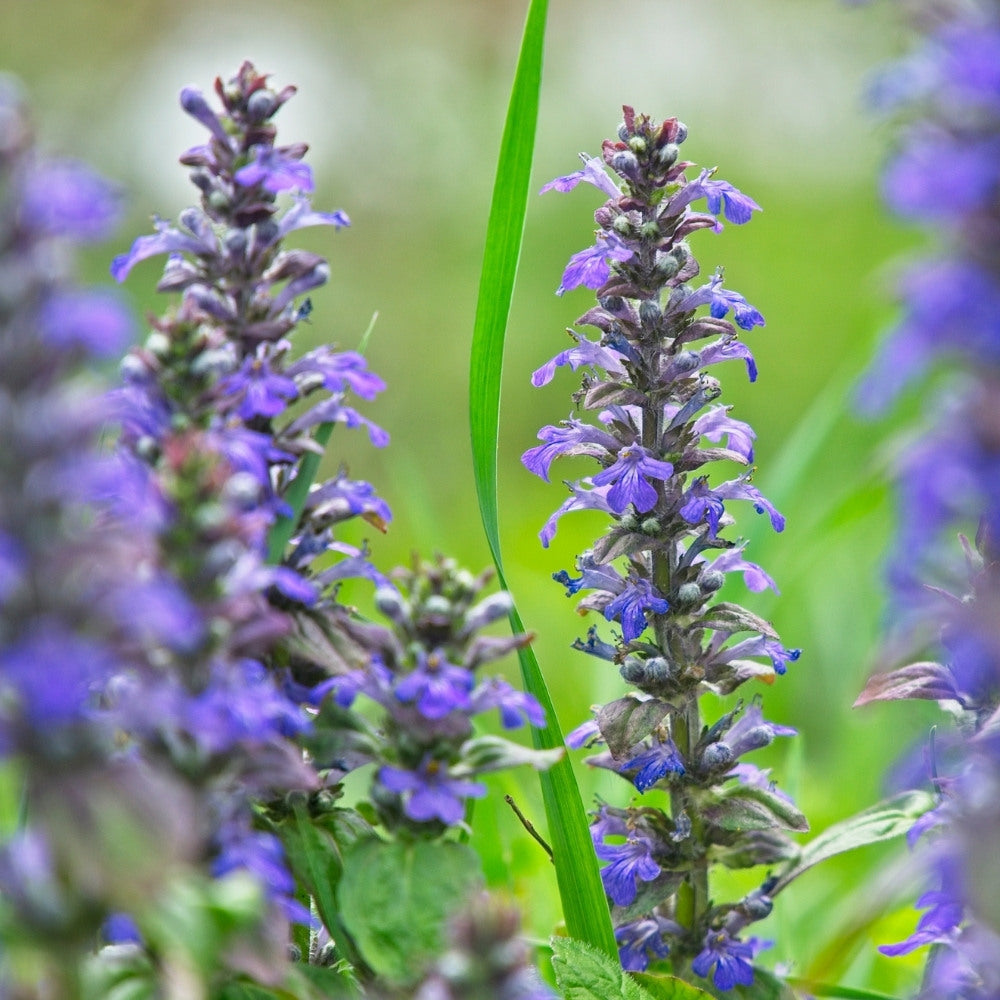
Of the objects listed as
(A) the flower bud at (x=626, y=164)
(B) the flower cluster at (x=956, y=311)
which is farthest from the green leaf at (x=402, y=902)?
(A) the flower bud at (x=626, y=164)

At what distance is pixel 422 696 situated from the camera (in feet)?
4.00

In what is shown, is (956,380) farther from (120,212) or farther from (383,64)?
(383,64)

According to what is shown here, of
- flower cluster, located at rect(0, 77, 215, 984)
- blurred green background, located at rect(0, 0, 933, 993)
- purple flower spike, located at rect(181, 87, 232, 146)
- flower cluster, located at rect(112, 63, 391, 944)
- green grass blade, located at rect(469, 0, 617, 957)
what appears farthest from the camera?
blurred green background, located at rect(0, 0, 933, 993)

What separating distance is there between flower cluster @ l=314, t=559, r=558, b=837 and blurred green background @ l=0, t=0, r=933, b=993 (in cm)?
90

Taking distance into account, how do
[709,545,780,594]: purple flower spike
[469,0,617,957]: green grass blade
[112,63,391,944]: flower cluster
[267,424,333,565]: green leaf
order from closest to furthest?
[112,63,391,944]: flower cluster, [267,424,333,565]: green leaf, [469,0,617,957]: green grass blade, [709,545,780,594]: purple flower spike

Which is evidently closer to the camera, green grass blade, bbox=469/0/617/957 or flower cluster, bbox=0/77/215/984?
flower cluster, bbox=0/77/215/984

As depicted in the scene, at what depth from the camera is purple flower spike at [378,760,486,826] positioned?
121 cm

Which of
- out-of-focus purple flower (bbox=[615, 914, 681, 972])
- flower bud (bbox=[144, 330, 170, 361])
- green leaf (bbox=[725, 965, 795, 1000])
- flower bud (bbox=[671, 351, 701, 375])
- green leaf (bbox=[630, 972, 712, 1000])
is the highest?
flower bud (bbox=[671, 351, 701, 375])

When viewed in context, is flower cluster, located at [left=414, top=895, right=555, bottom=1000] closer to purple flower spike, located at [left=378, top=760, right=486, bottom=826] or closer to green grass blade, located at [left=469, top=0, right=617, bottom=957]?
purple flower spike, located at [left=378, top=760, right=486, bottom=826]

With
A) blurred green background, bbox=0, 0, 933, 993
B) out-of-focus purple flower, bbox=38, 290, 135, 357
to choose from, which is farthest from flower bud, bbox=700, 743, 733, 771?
out-of-focus purple flower, bbox=38, 290, 135, 357

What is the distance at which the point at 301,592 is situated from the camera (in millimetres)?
1192

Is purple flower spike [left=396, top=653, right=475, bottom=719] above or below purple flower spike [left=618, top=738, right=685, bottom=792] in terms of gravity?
above

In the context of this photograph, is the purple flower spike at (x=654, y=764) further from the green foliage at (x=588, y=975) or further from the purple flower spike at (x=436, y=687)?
the purple flower spike at (x=436, y=687)

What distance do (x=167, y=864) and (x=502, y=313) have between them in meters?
0.84
